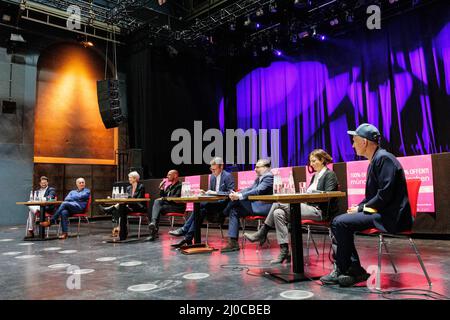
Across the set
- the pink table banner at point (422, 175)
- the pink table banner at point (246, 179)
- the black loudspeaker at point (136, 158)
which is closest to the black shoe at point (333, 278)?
the pink table banner at point (422, 175)

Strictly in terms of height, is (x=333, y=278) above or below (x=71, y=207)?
below

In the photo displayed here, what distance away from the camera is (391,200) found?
2338 millimetres

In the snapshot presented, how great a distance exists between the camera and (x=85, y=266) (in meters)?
3.53

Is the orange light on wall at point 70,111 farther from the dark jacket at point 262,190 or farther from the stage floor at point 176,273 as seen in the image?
the dark jacket at point 262,190

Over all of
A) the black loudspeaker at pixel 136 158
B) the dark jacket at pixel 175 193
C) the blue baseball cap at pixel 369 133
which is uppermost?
the black loudspeaker at pixel 136 158

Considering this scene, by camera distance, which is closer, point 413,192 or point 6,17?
point 413,192

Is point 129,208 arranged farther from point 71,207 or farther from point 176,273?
point 176,273

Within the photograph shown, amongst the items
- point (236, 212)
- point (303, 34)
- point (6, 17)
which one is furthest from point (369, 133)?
point (6, 17)

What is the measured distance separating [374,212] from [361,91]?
7270mm

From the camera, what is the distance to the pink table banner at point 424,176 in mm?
4785

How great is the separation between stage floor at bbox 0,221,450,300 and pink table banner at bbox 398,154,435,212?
19.6 inches

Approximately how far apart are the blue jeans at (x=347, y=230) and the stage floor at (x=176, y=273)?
0.19 metres
